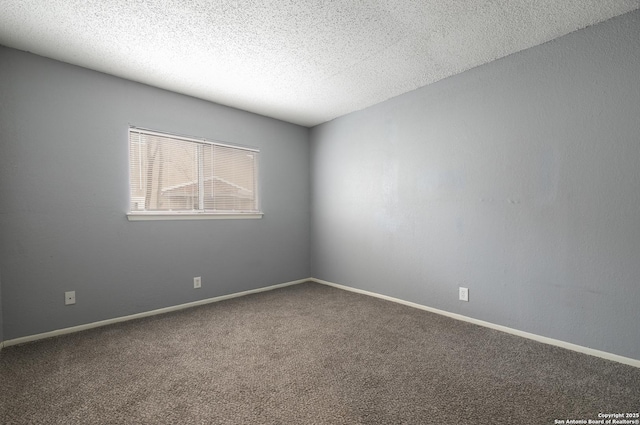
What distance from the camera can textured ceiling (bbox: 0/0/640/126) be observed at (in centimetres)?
189

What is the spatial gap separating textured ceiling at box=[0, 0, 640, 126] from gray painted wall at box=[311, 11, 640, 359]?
0.31 m

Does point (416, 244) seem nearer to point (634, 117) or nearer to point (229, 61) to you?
point (634, 117)

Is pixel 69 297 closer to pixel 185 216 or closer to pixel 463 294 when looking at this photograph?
pixel 185 216

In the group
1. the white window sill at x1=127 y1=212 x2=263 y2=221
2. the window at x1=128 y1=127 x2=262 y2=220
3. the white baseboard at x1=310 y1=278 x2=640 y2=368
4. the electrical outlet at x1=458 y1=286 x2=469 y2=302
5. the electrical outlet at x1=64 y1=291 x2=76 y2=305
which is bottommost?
the white baseboard at x1=310 y1=278 x2=640 y2=368

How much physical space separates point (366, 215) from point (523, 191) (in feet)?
5.66

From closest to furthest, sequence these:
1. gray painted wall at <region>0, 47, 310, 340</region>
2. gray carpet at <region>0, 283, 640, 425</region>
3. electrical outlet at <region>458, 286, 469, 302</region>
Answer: gray carpet at <region>0, 283, 640, 425</region>, gray painted wall at <region>0, 47, 310, 340</region>, electrical outlet at <region>458, 286, 469, 302</region>

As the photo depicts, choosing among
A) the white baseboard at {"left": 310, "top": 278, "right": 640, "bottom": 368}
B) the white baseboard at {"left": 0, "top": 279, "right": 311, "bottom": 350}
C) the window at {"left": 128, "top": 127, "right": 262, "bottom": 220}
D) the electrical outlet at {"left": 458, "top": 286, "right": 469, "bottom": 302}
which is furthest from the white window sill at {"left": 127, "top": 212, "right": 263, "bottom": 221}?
the electrical outlet at {"left": 458, "top": 286, "right": 469, "bottom": 302}

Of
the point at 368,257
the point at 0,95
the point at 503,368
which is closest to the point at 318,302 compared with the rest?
the point at 368,257

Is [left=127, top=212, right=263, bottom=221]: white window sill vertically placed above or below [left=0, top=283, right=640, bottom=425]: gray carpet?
above

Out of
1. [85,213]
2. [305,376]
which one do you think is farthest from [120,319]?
[305,376]

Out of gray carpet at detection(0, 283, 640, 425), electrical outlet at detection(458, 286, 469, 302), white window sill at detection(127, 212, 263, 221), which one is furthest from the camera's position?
white window sill at detection(127, 212, 263, 221)

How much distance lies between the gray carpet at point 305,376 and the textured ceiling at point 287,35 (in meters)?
2.39

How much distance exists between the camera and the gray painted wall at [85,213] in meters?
2.31

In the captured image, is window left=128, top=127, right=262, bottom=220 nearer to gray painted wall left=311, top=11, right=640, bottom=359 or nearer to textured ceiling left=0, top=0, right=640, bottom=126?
textured ceiling left=0, top=0, right=640, bottom=126
